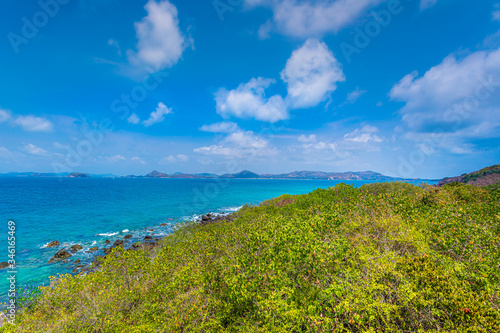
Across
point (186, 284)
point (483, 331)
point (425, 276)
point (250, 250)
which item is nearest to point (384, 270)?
point (425, 276)

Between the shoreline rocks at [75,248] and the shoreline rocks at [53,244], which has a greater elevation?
the shoreline rocks at [53,244]

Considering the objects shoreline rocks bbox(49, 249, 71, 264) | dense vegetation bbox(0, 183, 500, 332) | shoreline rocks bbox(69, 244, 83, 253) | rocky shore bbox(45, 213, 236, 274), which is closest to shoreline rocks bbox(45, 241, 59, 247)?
rocky shore bbox(45, 213, 236, 274)

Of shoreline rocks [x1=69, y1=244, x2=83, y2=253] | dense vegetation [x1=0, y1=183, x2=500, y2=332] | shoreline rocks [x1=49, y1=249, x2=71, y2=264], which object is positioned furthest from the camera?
shoreline rocks [x1=69, y1=244, x2=83, y2=253]

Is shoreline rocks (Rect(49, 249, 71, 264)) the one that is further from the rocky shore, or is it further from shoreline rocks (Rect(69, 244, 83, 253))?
shoreline rocks (Rect(69, 244, 83, 253))

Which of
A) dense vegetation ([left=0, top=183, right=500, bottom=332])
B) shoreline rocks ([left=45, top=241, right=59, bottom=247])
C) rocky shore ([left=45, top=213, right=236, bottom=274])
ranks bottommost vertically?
rocky shore ([left=45, top=213, right=236, bottom=274])

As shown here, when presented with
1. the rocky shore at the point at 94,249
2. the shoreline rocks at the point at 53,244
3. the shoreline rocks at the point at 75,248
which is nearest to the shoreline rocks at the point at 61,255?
the rocky shore at the point at 94,249

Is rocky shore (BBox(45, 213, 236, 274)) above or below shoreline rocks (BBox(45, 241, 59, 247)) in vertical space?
below

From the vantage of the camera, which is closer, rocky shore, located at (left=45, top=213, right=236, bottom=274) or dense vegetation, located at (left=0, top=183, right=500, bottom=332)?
dense vegetation, located at (left=0, top=183, right=500, bottom=332)

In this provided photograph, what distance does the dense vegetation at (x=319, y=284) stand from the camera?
495 cm

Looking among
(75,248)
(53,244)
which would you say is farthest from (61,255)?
(53,244)

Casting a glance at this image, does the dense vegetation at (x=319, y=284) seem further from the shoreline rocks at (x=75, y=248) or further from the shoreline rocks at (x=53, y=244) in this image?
the shoreline rocks at (x=53, y=244)

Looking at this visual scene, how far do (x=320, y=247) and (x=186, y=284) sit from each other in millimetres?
6202

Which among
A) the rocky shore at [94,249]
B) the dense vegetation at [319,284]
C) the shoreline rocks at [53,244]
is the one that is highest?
the dense vegetation at [319,284]

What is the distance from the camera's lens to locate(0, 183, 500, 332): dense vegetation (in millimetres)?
4949
